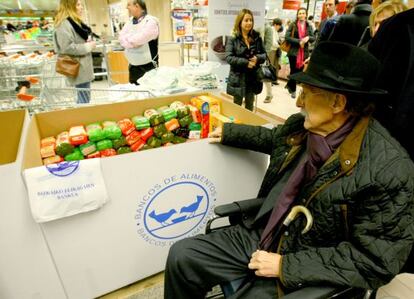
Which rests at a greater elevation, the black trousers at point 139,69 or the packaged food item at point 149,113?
the packaged food item at point 149,113

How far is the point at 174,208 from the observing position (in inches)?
59.7

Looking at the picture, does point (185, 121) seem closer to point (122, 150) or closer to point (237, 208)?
point (122, 150)

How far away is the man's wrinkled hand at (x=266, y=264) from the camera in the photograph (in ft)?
3.38

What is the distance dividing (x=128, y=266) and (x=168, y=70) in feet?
Result: 5.29

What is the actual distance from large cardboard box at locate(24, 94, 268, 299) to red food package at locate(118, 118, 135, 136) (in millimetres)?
149

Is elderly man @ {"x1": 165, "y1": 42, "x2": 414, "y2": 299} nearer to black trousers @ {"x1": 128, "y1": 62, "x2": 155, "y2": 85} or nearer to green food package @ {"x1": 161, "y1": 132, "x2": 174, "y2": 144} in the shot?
green food package @ {"x1": 161, "y1": 132, "x2": 174, "y2": 144}

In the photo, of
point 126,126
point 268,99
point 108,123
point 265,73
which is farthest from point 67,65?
point 268,99

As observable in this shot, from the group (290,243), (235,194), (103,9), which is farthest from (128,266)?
(103,9)

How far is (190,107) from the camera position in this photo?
1.89 meters

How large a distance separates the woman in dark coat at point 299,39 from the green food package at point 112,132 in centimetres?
373

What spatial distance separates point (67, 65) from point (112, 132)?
67.2 inches

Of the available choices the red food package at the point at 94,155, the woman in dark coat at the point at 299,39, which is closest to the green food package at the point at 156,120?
the red food package at the point at 94,155

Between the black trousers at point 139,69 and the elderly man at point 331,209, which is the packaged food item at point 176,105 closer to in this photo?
the elderly man at point 331,209

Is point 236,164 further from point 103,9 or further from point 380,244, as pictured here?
point 103,9
